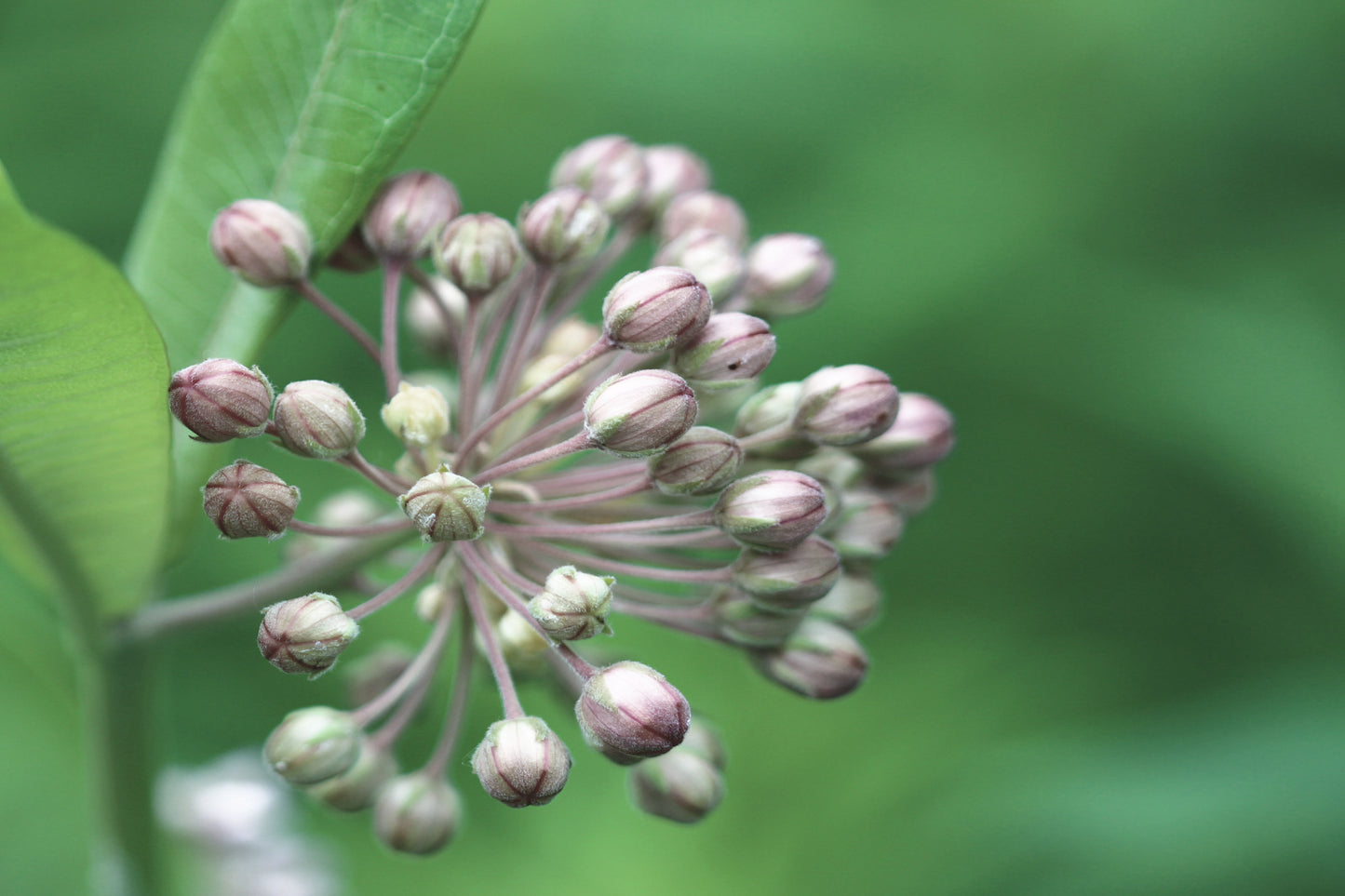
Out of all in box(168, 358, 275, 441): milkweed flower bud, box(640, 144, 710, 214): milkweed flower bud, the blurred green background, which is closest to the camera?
box(168, 358, 275, 441): milkweed flower bud

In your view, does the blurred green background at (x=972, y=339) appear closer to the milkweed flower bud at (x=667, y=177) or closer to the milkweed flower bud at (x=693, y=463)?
the milkweed flower bud at (x=667, y=177)

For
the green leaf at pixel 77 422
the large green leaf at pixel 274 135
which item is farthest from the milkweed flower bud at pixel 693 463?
the green leaf at pixel 77 422

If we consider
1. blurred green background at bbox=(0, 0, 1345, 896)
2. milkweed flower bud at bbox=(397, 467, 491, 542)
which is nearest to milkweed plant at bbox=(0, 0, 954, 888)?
milkweed flower bud at bbox=(397, 467, 491, 542)

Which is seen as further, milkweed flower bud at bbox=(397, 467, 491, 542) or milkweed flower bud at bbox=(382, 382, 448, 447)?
milkweed flower bud at bbox=(382, 382, 448, 447)

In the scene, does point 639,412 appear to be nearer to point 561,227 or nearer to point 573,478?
point 573,478

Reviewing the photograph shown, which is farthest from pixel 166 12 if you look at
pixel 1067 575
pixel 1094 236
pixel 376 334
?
pixel 1067 575

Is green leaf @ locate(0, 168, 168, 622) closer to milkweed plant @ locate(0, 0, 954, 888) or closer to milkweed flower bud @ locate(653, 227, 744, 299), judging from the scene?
milkweed plant @ locate(0, 0, 954, 888)

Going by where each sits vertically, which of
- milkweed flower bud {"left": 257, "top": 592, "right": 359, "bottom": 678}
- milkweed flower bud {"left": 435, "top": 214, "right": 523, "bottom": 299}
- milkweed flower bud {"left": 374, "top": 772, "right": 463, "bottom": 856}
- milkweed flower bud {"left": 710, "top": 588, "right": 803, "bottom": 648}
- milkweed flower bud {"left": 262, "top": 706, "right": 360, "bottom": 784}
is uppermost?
milkweed flower bud {"left": 435, "top": 214, "right": 523, "bottom": 299}

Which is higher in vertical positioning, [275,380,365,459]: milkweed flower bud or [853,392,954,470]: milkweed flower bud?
A: [853,392,954,470]: milkweed flower bud
